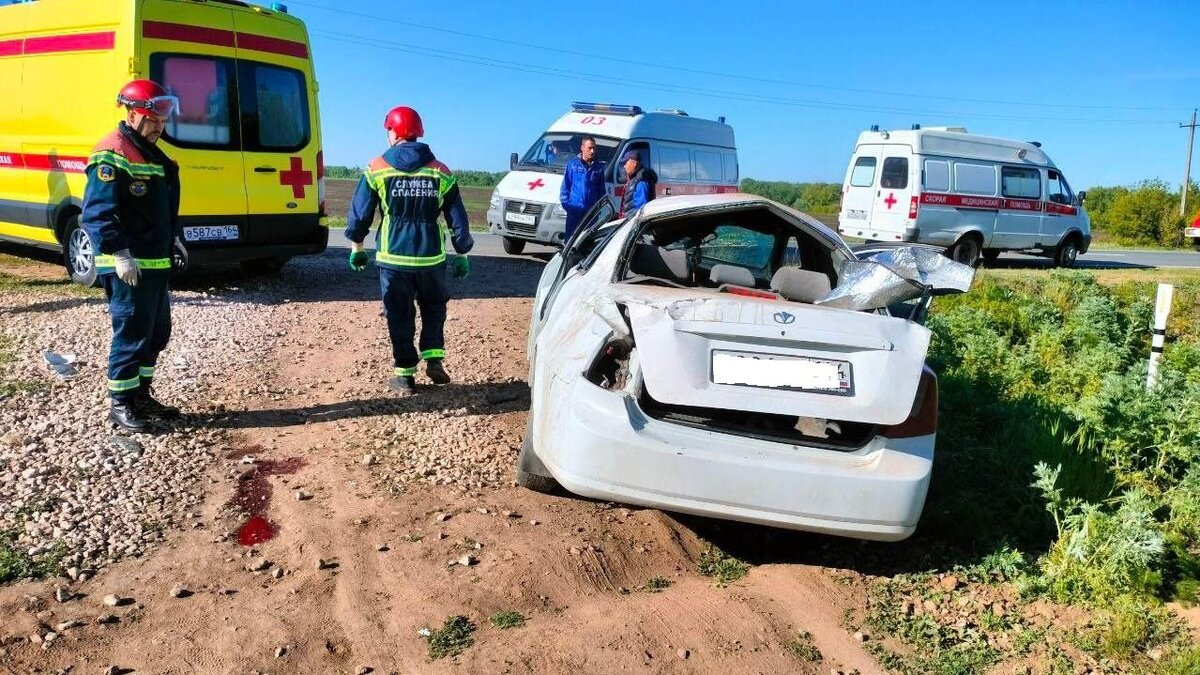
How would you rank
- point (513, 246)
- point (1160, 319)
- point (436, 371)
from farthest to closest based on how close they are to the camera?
point (513, 246), point (436, 371), point (1160, 319)

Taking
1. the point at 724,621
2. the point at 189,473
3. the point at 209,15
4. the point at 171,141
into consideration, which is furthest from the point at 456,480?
the point at 209,15

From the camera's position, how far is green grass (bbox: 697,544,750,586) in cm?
363

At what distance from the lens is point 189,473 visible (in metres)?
4.34

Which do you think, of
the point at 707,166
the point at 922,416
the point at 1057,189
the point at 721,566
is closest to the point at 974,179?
the point at 1057,189

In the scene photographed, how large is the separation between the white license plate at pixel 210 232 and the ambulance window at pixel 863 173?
12.5 meters

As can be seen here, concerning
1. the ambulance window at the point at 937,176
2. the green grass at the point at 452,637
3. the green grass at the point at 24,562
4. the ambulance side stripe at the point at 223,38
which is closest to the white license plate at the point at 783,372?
the green grass at the point at 452,637

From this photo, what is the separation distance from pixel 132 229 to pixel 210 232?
4190mm

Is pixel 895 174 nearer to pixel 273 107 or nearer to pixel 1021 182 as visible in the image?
pixel 1021 182

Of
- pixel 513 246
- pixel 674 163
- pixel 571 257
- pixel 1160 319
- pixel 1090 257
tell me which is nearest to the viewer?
pixel 571 257

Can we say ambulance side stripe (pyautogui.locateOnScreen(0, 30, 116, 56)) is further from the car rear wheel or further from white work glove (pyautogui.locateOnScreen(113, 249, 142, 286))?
the car rear wheel

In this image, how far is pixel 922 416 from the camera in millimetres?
3406

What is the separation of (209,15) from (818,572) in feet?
25.5

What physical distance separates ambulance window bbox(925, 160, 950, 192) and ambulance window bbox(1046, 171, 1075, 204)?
9.97 feet

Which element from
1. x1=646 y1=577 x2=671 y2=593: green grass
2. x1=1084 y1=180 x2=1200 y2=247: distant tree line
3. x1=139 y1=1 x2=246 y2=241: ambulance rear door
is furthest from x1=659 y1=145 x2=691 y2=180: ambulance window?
x1=1084 y1=180 x2=1200 y2=247: distant tree line
